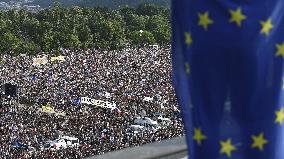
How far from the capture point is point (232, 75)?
2998mm

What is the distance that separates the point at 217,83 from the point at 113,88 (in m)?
A: 34.0

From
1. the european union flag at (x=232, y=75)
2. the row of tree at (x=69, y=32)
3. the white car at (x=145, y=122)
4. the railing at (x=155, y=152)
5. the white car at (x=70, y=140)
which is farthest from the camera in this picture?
the row of tree at (x=69, y=32)

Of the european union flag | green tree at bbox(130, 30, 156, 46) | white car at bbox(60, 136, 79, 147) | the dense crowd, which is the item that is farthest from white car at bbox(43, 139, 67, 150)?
green tree at bbox(130, 30, 156, 46)

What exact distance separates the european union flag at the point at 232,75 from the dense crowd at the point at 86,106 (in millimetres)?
15649

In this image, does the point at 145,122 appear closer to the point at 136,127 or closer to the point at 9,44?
the point at 136,127

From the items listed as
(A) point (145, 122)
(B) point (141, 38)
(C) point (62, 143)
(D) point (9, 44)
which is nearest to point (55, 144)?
(C) point (62, 143)

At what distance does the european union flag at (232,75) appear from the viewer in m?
2.96

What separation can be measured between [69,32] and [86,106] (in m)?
50.1

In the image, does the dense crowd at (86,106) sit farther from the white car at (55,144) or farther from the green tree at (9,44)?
the green tree at (9,44)

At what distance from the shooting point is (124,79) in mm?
40438

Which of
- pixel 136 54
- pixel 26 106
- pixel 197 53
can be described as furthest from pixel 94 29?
pixel 197 53

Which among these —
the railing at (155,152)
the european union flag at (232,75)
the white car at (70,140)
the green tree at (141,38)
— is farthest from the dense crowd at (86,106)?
the green tree at (141,38)

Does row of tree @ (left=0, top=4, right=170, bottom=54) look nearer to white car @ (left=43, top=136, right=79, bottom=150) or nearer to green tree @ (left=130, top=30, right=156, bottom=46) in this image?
green tree @ (left=130, top=30, right=156, bottom=46)

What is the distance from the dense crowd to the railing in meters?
14.0
